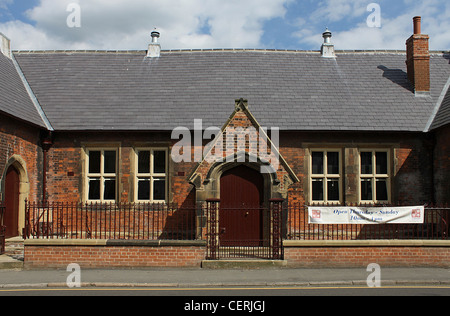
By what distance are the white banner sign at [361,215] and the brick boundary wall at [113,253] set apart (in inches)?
139

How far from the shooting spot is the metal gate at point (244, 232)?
38.5ft

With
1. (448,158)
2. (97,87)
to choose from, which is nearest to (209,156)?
(97,87)

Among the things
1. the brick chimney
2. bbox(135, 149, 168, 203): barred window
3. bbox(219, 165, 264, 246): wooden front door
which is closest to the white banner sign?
bbox(219, 165, 264, 246): wooden front door

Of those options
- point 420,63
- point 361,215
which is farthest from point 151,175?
point 420,63

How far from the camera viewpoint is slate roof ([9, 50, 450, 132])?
52.2 feet

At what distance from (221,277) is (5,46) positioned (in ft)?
48.8

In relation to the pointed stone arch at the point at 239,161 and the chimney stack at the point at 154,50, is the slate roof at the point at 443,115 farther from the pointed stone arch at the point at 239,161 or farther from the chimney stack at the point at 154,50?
the chimney stack at the point at 154,50

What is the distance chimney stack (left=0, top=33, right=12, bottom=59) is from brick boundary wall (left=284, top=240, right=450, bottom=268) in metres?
15.0

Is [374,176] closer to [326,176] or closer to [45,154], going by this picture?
[326,176]

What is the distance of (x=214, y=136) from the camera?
15641 millimetres

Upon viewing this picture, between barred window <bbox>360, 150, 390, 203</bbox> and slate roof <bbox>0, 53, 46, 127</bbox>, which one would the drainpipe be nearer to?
slate roof <bbox>0, 53, 46, 127</bbox>

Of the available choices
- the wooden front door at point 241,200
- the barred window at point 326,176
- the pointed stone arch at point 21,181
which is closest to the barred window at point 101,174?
the pointed stone arch at point 21,181
